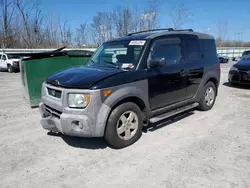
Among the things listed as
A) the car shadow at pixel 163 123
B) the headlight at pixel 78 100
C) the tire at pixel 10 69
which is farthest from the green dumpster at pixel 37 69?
the tire at pixel 10 69

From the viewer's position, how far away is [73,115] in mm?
3102

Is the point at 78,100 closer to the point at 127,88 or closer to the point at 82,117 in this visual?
the point at 82,117

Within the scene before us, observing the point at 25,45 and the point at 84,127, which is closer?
the point at 84,127

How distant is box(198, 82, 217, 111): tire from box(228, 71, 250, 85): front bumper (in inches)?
132

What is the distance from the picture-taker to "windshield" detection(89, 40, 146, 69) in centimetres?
376

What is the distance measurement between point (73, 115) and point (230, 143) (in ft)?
9.24

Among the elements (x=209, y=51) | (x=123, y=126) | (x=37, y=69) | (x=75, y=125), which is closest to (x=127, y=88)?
(x=123, y=126)

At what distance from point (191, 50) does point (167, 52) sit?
900 millimetres

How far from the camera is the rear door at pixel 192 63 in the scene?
4.57m

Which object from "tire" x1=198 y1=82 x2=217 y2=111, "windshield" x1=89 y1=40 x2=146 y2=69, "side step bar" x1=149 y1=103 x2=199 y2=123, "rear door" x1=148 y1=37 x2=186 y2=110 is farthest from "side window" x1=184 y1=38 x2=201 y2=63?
"windshield" x1=89 y1=40 x2=146 y2=69

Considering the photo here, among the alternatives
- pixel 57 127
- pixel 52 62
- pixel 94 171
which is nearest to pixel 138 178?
pixel 94 171

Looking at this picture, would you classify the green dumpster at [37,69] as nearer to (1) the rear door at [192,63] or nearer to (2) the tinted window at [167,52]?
(2) the tinted window at [167,52]

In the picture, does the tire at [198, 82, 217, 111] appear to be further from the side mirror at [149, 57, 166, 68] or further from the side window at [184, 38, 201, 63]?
the side mirror at [149, 57, 166, 68]

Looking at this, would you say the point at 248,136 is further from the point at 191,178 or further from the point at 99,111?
the point at 99,111
